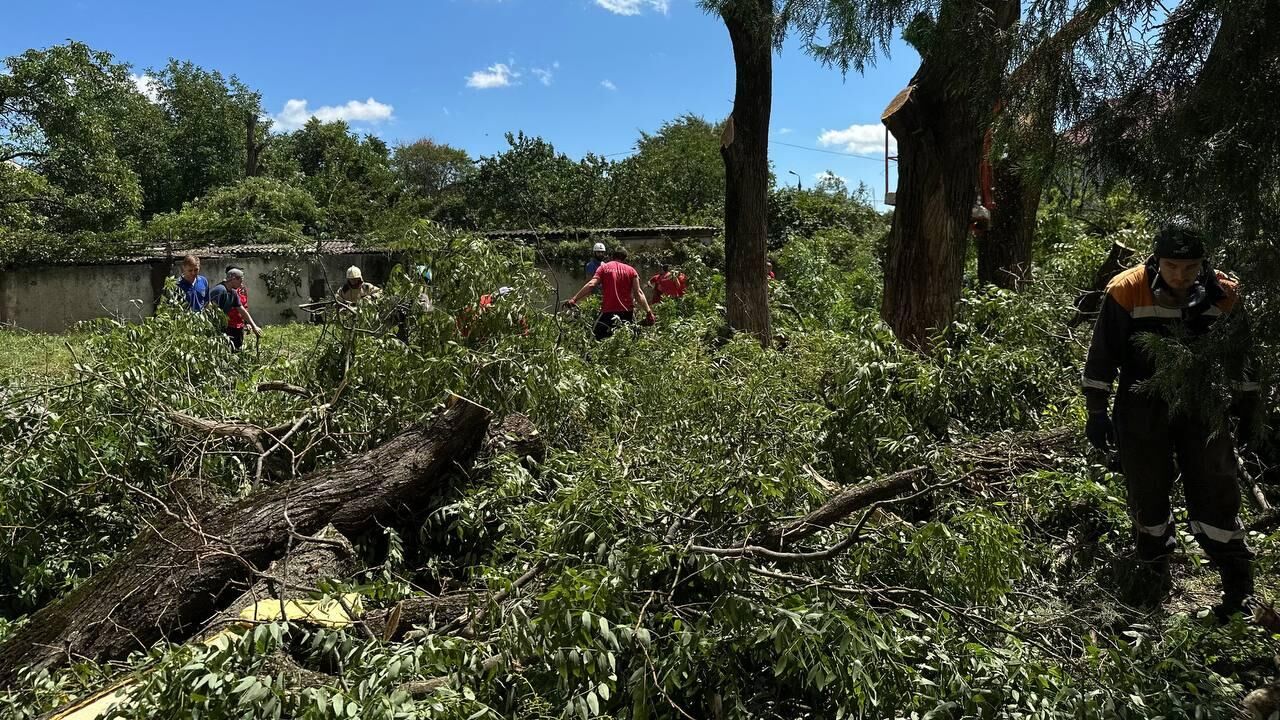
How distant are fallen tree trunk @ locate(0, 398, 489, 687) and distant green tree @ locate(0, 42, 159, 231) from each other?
18882 mm

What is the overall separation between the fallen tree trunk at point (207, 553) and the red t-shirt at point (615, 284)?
13.9ft

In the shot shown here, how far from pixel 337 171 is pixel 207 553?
1119 inches

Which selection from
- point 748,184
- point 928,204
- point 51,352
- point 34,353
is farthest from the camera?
point 34,353

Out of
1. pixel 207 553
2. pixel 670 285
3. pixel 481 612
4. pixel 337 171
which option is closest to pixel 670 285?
pixel 670 285

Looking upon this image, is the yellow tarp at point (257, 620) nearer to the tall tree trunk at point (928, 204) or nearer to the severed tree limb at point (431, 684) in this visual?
the severed tree limb at point (431, 684)

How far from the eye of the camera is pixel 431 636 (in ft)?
8.52

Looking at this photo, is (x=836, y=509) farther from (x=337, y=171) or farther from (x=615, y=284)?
(x=337, y=171)

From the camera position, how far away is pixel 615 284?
8.25 m

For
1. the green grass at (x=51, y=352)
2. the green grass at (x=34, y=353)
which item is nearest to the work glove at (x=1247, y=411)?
the green grass at (x=51, y=352)

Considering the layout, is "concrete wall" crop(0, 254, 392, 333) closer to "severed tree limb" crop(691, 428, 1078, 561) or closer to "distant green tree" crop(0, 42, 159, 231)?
"distant green tree" crop(0, 42, 159, 231)

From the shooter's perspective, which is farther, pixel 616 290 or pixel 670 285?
pixel 670 285

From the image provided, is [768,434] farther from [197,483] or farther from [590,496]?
[197,483]

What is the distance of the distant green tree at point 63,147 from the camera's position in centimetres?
1861

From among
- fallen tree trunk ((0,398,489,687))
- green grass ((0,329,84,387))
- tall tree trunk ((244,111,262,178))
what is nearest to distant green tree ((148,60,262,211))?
tall tree trunk ((244,111,262,178))
